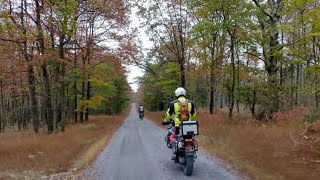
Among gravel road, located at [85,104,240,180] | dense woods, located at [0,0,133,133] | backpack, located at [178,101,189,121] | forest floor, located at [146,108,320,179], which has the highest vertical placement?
dense woods, located at [0,0,133,133]

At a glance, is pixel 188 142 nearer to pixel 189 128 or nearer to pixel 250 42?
pixel 189 128

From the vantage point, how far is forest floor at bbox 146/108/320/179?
8367 millimetres

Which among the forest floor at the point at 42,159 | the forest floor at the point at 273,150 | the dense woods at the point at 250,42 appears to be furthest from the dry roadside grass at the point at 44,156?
the dense woods at the point at 250,42

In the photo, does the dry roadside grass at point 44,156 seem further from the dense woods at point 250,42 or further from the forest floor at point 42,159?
the dense woods at point 250,42

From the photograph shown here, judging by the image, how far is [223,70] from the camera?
2723cm

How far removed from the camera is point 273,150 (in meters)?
10.9

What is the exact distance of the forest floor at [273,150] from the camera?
27.5 feet

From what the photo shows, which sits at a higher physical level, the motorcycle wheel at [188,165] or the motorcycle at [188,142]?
the motorcycle at [188,142]

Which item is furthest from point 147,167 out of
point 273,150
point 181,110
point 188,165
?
point 273,150

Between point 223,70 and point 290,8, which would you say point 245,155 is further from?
point 223,70

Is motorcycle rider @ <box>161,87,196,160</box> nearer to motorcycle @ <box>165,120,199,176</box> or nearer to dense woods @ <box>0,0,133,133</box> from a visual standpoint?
motorcycle @ <box>165,120,199,176</box>

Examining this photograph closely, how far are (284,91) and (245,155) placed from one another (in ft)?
29.2

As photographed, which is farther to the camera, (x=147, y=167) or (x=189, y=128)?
(x=147, y=167)

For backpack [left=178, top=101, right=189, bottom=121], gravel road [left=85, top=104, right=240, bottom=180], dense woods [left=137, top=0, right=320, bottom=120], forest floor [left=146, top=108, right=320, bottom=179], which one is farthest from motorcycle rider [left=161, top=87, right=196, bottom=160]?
dense woods [left=137, top=0, right=320, bottom=120]
